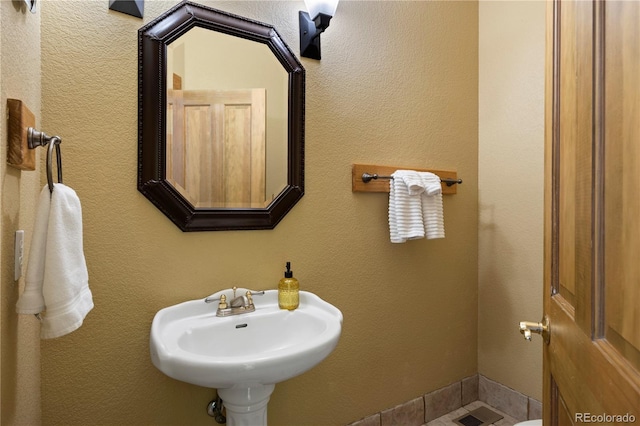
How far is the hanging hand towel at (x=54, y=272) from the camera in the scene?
771 millimetres

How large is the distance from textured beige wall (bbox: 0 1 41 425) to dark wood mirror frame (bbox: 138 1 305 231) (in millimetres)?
300

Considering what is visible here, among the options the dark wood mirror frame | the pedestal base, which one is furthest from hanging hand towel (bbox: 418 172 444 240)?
the pedestal base

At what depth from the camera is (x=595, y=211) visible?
0.60 m

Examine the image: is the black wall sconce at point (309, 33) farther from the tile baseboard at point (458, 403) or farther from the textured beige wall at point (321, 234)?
the tile baseboard at point (458, 403)

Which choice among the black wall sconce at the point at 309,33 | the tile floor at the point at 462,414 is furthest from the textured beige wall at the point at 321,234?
the tile floor at the point at 462,414

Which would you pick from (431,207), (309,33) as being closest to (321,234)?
(431,207)

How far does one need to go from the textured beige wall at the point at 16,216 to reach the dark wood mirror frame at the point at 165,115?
30 centimetres

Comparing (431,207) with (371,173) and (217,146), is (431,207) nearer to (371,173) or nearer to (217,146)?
(371,173)

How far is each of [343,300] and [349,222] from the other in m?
0.37

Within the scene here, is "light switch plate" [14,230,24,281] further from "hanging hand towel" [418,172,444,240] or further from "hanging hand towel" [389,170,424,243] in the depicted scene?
"hanging hand towel" [418,172,444,240]

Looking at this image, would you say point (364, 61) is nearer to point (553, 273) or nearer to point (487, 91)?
point (487, 91)

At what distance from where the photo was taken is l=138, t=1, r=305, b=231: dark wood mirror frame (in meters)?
1.26

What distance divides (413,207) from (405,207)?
0.04 m

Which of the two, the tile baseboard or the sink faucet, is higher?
the sink faucet
